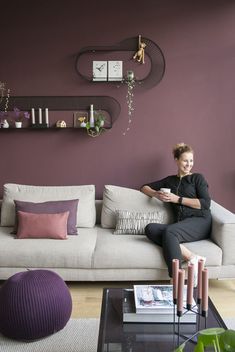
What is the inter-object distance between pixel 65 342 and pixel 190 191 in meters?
1.66

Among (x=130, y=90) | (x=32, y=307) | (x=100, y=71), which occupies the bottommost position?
(x=32, y=307)

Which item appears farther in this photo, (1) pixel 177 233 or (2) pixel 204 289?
(1) pixel 177 233

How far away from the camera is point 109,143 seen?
12.0 feet

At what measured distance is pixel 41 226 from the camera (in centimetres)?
298

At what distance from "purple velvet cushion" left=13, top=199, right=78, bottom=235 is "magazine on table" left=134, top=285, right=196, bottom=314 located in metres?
1.26

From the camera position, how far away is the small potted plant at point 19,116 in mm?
3539

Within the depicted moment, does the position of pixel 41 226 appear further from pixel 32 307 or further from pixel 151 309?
pixel 151 309

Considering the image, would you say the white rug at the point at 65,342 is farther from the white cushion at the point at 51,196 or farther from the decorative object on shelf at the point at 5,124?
the decorative object on shelf at the point at 5,124

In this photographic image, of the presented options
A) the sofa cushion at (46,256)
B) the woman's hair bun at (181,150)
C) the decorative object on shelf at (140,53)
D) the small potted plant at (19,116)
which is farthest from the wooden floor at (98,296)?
the decorative object on shelf at (140,53)

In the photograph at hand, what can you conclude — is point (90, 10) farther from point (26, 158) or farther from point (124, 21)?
point (26, 158)

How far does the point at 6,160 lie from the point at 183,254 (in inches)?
81.0

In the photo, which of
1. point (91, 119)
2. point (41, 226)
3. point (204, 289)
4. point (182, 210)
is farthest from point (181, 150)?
point (204, 289)

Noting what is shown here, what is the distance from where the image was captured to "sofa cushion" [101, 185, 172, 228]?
3316mm

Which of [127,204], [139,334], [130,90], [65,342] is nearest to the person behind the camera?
[139,334]
